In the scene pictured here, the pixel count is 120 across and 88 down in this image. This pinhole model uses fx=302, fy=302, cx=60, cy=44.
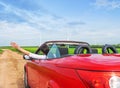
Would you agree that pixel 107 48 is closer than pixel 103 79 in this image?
No

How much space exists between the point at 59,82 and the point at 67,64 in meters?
0.26

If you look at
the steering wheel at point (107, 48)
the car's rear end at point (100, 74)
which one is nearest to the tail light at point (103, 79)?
the car's rear end at point (100, 74)

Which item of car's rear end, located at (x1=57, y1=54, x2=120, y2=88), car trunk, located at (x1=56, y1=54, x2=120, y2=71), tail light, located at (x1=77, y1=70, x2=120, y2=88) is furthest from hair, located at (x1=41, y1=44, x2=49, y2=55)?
tail light, located at (x1=77, y1=70, x2=120, y2=88)

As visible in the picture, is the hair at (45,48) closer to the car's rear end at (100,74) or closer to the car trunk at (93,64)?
the car trunk at (93,64)

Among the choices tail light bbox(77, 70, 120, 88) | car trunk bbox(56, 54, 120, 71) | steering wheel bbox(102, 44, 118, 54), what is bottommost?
tail light bbox(77, 70, 120, 88)

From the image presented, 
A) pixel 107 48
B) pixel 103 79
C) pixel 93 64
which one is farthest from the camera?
pixel 107 48

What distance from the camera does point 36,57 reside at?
6.55 meters

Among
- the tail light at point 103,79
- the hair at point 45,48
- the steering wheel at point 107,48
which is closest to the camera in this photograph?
the tail light at point 103,79

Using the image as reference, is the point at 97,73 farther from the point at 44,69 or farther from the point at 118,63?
the point at 44,69

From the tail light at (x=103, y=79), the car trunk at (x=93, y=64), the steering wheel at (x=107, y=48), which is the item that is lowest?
the tail light at (x=103, y=79)

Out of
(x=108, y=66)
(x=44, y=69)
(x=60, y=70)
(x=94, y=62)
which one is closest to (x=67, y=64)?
(x=60, y=70)

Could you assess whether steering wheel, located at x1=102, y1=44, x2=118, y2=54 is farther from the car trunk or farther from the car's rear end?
the car's rear end

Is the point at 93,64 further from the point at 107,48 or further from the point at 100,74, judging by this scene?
the point at 107,48

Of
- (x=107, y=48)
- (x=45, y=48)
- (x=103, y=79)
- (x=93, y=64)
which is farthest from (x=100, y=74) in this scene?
(x=45, y=48)
